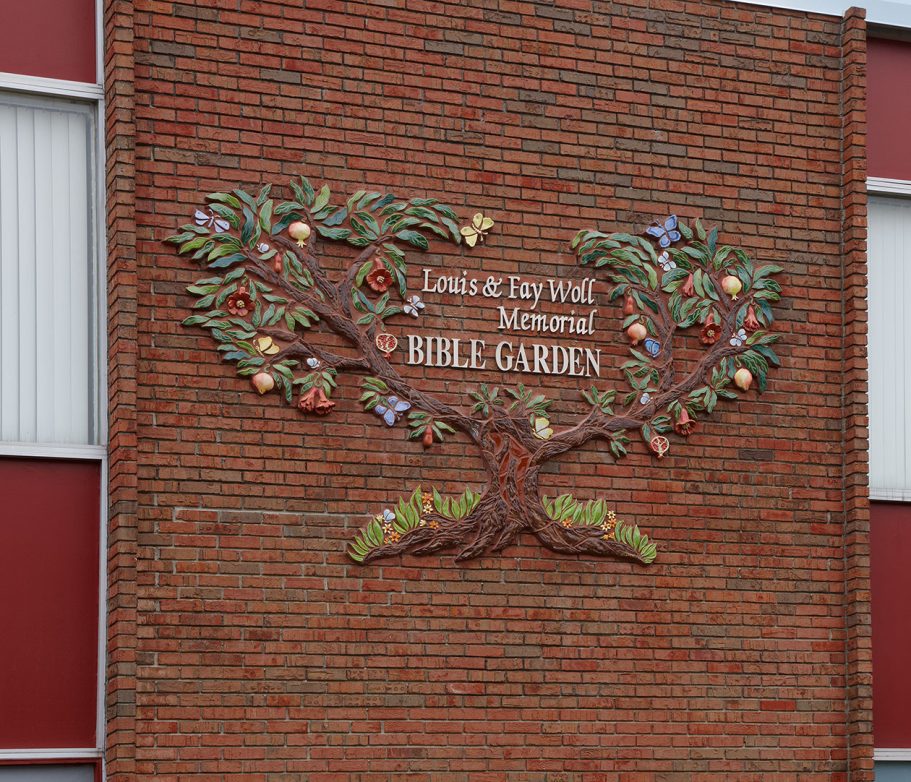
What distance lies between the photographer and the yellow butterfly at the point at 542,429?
10.9m

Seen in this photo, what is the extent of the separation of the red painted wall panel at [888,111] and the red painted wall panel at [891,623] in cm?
245

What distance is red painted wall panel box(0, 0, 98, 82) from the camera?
10375 millimetres

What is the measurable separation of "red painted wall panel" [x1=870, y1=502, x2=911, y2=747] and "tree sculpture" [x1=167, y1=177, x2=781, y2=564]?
1.50 metres

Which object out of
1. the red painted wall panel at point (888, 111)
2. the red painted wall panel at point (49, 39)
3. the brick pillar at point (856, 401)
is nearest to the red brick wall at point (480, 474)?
the brick pillar at point (856, 401)

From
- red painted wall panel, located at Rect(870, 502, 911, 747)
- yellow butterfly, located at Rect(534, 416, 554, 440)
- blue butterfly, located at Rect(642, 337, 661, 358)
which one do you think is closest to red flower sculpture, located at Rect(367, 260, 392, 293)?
yellow butterfly, located at Rect(534, 416, 554, 440)

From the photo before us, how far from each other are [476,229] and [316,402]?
157cm

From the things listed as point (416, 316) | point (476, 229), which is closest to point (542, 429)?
point (416, 316)

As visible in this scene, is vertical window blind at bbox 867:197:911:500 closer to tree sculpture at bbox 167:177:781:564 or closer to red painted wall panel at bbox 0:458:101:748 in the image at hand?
tree sculpture at bbox 167:177:781:564

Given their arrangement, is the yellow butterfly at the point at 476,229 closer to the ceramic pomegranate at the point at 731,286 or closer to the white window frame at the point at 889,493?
the ceramic pomegranate at the point at 731,286

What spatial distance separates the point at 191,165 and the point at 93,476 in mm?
1932

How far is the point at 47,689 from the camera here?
9844mm

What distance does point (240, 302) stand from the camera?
10422 millimetres

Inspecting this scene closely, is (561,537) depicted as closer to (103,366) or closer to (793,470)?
(793,470)

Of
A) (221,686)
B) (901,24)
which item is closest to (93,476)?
(221,686)
